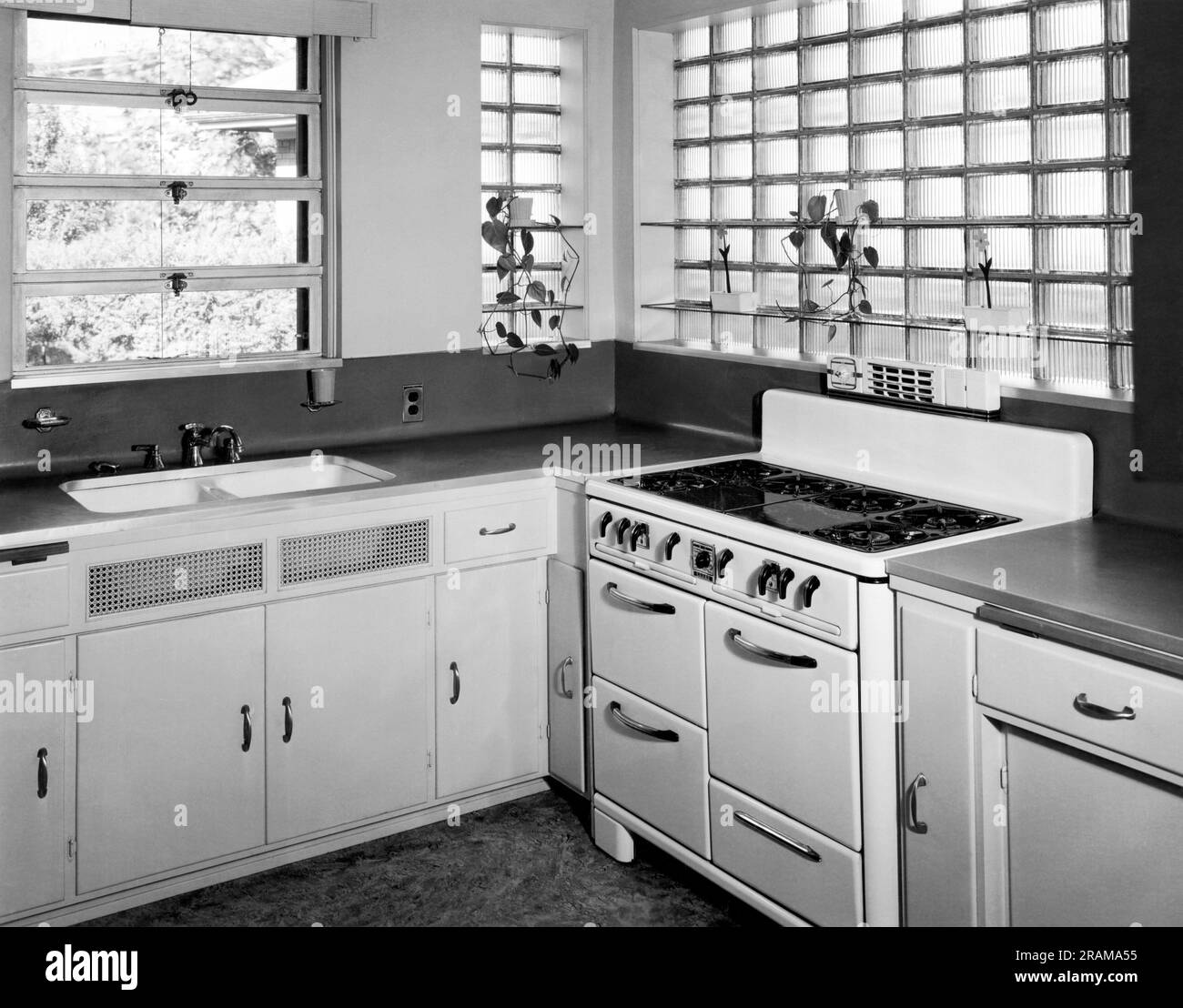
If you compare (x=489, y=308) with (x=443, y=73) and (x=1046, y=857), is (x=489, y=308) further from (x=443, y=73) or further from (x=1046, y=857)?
(x=1046, y=857)

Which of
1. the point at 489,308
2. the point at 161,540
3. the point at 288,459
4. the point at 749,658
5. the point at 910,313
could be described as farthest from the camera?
the point at 489,308

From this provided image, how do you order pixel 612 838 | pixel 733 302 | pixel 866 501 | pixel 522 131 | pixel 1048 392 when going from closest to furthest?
pixel 1048 392 → pixel 866 501 → pixel 612 838 → pixel 733 302 → pixel 522 131

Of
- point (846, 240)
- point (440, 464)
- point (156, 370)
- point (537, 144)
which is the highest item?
point (537, 144)

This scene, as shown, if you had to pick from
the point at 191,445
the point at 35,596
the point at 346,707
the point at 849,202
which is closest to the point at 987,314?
the point at 849,202

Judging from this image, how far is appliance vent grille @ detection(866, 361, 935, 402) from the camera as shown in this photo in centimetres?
340

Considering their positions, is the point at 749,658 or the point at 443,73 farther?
the point at 443,73

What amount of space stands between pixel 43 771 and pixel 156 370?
126 cm

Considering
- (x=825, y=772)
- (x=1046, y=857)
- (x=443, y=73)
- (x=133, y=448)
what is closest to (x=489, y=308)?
(x=443, y=73)

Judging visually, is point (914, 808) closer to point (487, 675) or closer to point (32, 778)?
point (487, 675)

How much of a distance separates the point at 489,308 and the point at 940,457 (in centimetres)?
177

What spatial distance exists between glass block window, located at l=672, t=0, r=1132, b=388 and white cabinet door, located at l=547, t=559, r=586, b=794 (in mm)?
1066

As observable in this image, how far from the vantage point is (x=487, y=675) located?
149 inches

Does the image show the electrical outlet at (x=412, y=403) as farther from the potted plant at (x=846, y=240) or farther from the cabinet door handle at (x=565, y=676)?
the potted plant at (x=846, y=240)

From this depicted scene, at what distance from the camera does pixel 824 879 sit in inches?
112
